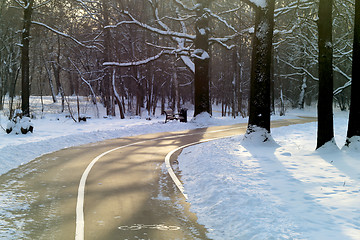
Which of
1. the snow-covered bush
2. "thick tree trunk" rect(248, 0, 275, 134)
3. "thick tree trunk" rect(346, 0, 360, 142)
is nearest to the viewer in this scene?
"thick tree trunk" rect(346, 0, 360, 142)

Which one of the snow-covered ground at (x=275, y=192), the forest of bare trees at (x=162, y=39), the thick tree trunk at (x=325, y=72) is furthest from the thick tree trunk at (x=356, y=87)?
the forest of bare trees at (x=162, y=39)

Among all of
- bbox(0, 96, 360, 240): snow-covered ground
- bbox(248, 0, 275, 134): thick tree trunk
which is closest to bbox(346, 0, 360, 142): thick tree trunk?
bbox(0, 96, 360, 240): snow-covered ground

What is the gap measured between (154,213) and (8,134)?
43.8 ft

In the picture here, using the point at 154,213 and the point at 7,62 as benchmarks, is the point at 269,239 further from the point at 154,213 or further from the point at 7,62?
the point at 7,62

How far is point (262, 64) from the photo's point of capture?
1255 centimetres

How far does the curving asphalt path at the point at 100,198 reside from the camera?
5238mm

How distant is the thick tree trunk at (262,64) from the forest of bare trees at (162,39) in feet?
0.85

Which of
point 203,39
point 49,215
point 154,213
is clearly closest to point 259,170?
point 154,213

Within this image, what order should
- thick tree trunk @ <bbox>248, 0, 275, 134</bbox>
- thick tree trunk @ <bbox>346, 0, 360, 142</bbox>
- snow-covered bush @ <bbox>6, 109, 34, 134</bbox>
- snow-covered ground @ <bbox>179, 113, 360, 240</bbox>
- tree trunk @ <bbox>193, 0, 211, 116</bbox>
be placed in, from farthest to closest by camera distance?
tree trunk @ <bbox>193, 0, 211, 116</bbox>, snow-covered bush @ <bbox>6, 109, 34, 134</bbox>, thick tree trunk @ <bbox>248, 0, 275, 134</bbox>, thick tree trunk @ <bbox>346, 0, 360, 142</bbox>, snow-covered ground @ <bbox>179, 113, 360, 240</bbox>

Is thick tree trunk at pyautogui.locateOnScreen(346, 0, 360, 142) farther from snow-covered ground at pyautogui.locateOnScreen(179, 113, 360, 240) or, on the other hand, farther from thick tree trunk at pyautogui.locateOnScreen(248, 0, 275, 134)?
thick tree trunk at pyautogui.locateOnScreen(248, 0, 275, 134)

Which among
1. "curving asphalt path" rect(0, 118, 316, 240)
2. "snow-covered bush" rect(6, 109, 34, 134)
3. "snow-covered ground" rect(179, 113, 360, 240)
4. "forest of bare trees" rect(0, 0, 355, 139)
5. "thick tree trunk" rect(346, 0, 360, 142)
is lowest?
"curving asphalt path" rect(0, 118, 316, 240)

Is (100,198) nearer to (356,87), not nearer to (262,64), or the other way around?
(262,64)

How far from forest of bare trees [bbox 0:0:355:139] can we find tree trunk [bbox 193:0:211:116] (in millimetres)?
71

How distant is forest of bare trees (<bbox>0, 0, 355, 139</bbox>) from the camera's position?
22.1m
